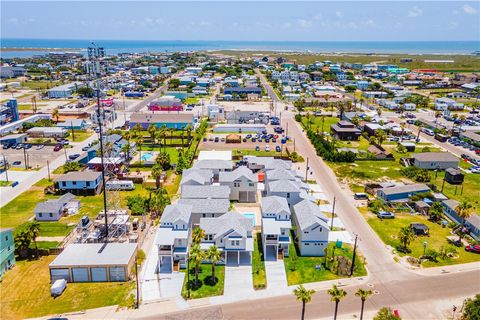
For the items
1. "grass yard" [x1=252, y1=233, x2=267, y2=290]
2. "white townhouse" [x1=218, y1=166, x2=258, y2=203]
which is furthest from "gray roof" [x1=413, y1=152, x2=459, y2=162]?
"grass yard" [x1=252, y1=233, x2=267, y2=290]

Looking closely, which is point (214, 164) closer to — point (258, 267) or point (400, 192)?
point (258, 267)

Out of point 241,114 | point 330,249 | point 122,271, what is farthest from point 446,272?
point 241,114

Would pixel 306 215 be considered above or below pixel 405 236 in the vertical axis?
above

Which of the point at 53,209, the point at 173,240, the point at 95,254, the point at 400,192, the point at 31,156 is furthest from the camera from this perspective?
the point at 31,156

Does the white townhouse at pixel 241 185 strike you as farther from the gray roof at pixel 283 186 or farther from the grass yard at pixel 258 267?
the grass yard at pixel 258 267

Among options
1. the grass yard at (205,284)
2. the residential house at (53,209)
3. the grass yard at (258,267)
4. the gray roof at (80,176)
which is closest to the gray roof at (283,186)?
the grass yard at (258,267)

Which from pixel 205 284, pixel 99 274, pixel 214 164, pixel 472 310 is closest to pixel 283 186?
pixel 214 164
